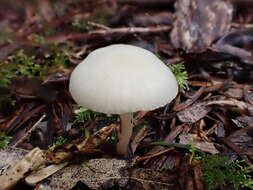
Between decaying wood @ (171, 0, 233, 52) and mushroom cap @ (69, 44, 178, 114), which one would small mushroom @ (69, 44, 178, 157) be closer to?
mushroom cap @ (69, 44, 178, 114)

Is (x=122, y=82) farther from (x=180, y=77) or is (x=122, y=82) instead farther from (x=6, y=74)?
(x=6, y=74)

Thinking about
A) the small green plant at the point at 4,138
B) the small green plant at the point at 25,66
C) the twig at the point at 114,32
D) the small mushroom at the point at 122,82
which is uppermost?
the small mushroom at the point at 122,82

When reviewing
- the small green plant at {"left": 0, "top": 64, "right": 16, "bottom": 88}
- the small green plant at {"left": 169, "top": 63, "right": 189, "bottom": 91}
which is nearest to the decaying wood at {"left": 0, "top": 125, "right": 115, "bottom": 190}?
the small green plant at {"left": 169, "top": 63, "right": 189, "bottom": 91}

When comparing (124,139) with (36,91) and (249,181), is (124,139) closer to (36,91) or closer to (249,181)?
(249,181)

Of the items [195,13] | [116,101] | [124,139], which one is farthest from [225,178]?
[195,13]

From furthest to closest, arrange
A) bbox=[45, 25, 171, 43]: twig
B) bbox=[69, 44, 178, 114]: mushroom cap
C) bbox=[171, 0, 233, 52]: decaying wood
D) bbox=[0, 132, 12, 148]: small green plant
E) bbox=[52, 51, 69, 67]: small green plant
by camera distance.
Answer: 1. bbox=[45, 25, 171, 43]: twig
2. bbox=[171, 0, 233, 52]: decaying wood
3. bbox=[52, 51, 69, 67]: small green plant
4. bbox=[0, 132, 12, 148]: small green plant
5. bbox=[69, 44, 178, 114]: mushroom cap

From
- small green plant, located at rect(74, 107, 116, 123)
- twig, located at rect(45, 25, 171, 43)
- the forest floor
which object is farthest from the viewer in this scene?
twig, located at rect(45, 25, 171, 43)

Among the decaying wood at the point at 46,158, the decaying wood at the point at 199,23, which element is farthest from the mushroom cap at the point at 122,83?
the decaying wood at the point at 199,23

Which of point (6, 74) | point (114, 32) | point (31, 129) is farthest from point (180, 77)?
point (6, 74)

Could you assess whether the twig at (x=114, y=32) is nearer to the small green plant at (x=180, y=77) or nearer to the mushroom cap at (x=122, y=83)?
the small green plant at (x=180, y=77)
